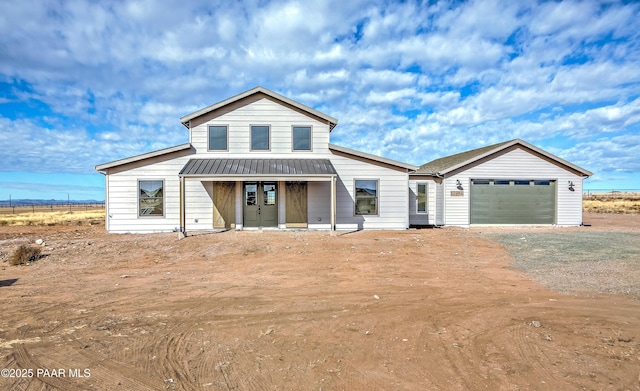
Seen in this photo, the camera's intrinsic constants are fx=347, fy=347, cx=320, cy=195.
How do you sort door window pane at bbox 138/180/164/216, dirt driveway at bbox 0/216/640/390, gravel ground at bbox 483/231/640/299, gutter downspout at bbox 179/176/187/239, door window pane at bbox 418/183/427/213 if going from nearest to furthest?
dirt driveway at bbox 0/216/640/390 < gravel ground at bbox 483/231/640/299 < gutter downspout at bbox 179/176/187/239 < door window pane at bbox 138/180/164/216 < door window pane at bbox 418/183/427/213

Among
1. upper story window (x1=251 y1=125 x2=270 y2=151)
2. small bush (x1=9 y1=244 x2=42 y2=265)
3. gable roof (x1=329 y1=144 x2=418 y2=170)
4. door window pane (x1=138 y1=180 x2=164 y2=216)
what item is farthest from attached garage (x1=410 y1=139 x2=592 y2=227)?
small bush (x1=9 y1=244 x2=42 y2=265)

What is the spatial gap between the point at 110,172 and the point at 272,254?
9.62m

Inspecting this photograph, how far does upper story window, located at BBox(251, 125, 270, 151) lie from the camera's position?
16578mm

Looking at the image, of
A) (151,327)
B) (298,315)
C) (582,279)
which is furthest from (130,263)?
(582,279)

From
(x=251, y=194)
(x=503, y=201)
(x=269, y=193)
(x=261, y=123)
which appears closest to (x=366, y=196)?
(x=269, y=193)

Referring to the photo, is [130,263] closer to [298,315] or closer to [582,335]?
[298,315]

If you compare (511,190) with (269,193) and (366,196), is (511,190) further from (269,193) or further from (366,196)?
(269,193)

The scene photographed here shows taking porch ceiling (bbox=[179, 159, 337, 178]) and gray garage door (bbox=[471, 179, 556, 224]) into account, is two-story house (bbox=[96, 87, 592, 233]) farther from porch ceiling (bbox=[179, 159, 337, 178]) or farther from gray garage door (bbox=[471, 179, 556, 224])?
gray garage door (bbox=[471, 179, 556, 224])

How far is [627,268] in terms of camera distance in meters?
8.62

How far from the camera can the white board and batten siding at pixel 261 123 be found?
16359mm

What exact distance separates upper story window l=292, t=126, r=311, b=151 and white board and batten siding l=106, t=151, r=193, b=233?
5156 millimetres

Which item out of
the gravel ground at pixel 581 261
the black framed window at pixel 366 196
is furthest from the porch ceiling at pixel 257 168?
the gravel ground at pixel 581 261

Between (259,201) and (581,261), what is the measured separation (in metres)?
12.2

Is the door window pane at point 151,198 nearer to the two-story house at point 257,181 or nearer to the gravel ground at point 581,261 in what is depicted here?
the two-story house at point 257,181
